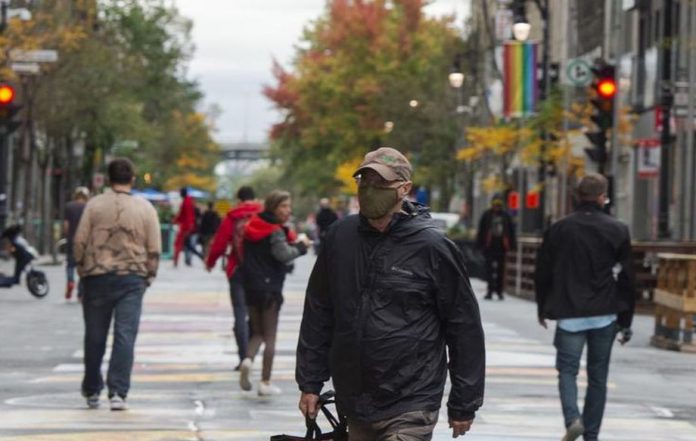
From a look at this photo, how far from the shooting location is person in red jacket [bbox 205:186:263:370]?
17578mm

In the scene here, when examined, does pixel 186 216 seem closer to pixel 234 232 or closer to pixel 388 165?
pixel 234 232

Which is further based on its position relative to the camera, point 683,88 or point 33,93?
point 33,93

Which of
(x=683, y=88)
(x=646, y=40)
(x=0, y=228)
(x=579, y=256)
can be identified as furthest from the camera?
(x=646, y=40)

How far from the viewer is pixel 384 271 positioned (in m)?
7.75

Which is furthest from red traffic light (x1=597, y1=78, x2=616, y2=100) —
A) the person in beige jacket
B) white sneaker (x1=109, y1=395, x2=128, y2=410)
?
white sneaker (x1=109, y1=395, x2=128, y2=410)

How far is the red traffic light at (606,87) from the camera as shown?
2748 cm

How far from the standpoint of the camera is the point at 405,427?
303 inches

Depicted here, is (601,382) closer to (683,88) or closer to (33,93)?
(683,88)

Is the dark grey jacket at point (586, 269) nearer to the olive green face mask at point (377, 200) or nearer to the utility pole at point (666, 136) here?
the olive green face mask at point (377, 200)

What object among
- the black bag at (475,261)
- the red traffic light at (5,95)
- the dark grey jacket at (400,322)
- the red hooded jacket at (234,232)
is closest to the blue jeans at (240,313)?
the red hooded jacket at (234,232)

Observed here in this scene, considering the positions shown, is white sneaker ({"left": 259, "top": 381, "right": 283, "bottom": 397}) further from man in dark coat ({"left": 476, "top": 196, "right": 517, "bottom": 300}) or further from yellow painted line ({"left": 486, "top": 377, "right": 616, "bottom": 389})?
man in dark coat ({"left": 476, "top": 196, "right": 517, "bottom": 300})

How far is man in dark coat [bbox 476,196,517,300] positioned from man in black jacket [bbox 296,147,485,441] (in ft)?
89.5

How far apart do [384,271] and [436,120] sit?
6892cm

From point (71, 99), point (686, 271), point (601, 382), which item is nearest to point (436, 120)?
point (71, 99)
